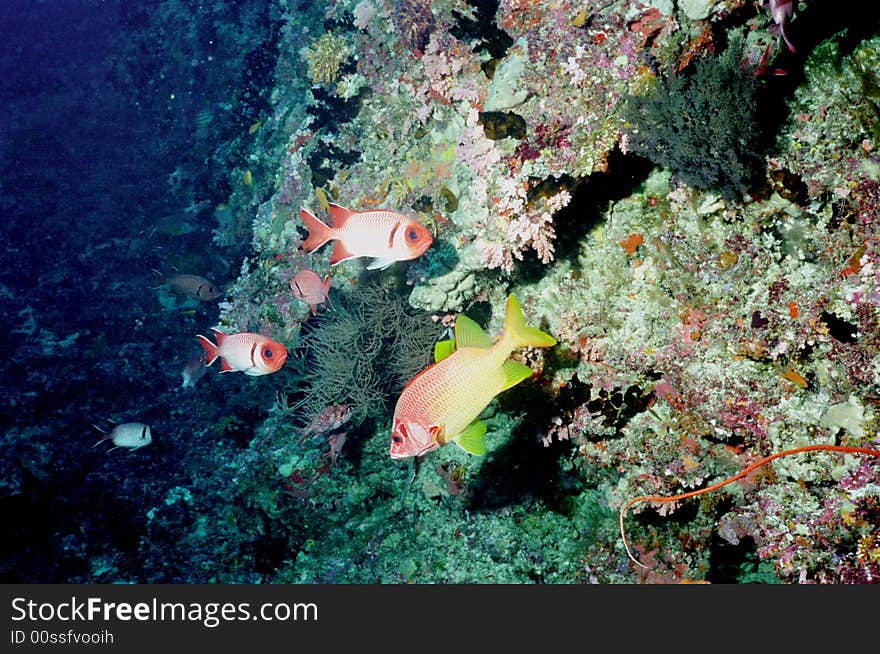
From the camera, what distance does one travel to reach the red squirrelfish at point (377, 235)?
10.5 ft

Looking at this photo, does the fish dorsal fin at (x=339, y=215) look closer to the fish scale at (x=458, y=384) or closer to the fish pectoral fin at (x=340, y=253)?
the fish pectoral fin at (x=340, y=253)

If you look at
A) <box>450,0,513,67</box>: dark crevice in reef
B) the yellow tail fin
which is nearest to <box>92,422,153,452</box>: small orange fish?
the yellow tail fin

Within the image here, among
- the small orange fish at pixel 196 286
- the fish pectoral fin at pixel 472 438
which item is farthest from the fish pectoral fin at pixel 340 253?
the small orange fish at pixel 196 286

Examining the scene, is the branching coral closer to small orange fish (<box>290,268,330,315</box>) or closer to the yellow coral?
small orange fish (<box>290,268,330,315</box>)

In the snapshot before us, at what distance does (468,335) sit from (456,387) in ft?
1.04

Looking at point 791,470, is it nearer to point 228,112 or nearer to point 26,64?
point 228,112

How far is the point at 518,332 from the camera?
254 cm

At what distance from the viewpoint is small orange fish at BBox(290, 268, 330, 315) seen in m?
5.00

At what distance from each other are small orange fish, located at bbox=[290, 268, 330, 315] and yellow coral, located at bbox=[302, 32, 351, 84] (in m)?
2.78

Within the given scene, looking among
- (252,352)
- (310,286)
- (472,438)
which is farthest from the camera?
(310,286)

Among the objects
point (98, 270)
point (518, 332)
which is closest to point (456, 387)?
point (518, 332)

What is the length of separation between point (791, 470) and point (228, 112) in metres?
10.3

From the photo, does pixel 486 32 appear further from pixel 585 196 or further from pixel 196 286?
pixel 196 286

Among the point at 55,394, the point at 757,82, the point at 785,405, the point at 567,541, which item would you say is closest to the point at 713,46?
the point at 757,82
